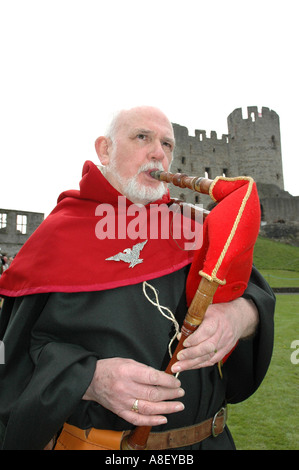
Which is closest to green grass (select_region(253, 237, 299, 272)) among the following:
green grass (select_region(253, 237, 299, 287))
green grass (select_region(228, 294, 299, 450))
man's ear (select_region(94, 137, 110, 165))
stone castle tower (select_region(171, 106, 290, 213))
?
green grass (select_region(253, 237, 299, 287))

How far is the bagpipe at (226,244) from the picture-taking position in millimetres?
1078

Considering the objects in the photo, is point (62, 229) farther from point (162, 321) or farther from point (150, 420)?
point (150, 420)

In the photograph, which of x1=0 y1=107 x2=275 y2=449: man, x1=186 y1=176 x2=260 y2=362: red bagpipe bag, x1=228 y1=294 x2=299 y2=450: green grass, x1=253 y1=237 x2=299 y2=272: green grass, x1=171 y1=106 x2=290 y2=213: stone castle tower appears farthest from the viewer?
x1=171 y1=106 x2=290 y2=213: stone castle tower

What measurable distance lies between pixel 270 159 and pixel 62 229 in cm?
3903

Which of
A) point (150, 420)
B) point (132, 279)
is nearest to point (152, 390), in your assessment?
point (150, 420)

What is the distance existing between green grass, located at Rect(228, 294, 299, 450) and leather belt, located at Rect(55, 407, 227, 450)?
5.70 ft

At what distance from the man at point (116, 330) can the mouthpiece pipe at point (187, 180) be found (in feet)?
0.31

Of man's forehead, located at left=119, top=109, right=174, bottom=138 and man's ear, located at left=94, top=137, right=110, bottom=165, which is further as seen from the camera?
man's ear, located at left=94, top=137, right=110, bottom=165

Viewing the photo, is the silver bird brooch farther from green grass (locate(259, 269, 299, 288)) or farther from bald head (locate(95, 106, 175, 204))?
green grass (locate(259, 269, 299, 288))

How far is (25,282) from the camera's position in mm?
1525

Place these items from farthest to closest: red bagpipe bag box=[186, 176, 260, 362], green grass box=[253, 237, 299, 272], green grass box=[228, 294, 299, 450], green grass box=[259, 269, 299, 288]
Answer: green grass box=[253, 237, 299, 272]
green grass box=[259, 269, 299, 288]
green grass box=[228, 294, 299, 450]
red bagpipe bag box=[186, 176, 260, 362]

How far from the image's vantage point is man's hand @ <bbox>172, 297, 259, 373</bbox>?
1.14m

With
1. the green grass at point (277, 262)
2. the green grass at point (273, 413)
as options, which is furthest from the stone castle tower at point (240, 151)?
the green grass at point (273, 413)

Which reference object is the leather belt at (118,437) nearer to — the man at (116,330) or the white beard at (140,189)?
the man at (116,330)
